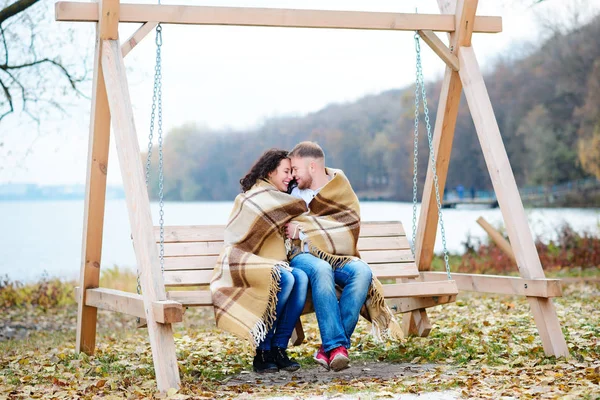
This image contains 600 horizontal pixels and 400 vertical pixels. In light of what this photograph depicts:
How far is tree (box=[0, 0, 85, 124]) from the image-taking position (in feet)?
25.7

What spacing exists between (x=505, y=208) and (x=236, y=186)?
36.0 ft

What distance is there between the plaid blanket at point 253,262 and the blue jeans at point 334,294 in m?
0.17

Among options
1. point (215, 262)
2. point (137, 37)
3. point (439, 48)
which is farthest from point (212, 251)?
point (439, 48)

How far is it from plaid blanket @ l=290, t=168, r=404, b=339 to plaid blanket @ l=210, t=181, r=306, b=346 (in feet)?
0.35

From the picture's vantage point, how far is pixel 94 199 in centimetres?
466

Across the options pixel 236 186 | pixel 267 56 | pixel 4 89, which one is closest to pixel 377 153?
pixel 236 186

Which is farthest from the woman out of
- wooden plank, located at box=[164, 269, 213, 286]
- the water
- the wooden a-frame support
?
the water

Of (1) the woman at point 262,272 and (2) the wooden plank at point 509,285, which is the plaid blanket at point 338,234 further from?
(2) the wooden plank at point 509,285

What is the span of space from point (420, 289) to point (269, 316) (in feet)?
2.89

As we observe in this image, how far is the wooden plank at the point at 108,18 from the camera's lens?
4172mm

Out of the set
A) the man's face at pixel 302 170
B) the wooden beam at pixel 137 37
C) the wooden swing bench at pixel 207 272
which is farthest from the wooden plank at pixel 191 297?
the wooden beam at pixel 137 37

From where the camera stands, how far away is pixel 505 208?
177 inches

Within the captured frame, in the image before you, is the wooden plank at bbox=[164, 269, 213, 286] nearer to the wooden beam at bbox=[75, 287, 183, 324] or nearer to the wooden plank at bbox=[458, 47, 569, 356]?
the wooden beam at bbox=[75, 287, 183, 324]

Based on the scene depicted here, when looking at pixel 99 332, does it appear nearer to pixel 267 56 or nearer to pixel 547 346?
pixel 547 346
